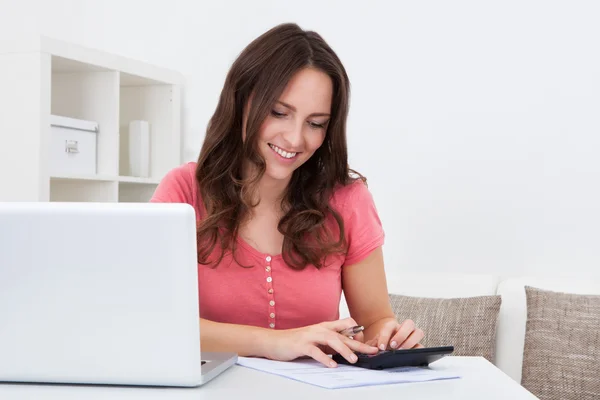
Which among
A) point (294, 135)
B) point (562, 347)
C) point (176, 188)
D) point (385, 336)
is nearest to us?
point (385, 336)

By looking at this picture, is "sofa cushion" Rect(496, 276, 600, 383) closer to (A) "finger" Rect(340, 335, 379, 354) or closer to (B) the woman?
(B) the woman

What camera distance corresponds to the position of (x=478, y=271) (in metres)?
2.77

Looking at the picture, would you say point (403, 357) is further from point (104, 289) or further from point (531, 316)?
point (531, 316)

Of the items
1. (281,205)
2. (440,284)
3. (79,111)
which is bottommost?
(440,284)

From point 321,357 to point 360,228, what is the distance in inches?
25.9

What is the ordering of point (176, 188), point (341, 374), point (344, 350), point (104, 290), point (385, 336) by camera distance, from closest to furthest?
point (104, 290) → point (341, 374) → point (344, 350) → point (385, 336) → point (176, 188)

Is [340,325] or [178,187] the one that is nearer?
[340,325]

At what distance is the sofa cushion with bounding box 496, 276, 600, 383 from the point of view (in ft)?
8.27

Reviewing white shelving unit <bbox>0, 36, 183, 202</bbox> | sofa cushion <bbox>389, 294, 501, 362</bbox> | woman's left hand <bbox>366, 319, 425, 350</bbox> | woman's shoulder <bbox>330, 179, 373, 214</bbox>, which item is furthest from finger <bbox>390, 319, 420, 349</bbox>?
white shelving unit <bbox>0, 36, 183, 202</bbox>

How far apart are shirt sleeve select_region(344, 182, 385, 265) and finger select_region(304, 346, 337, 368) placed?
1.98ft

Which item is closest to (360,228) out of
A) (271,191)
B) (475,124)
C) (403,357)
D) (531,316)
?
(271,191)

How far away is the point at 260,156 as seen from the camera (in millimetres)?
1827

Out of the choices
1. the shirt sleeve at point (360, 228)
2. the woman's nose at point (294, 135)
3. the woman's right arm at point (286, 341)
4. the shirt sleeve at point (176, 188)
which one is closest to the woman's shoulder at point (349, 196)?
the shirt sleeve at point (360, 228)

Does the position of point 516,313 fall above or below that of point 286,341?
below
